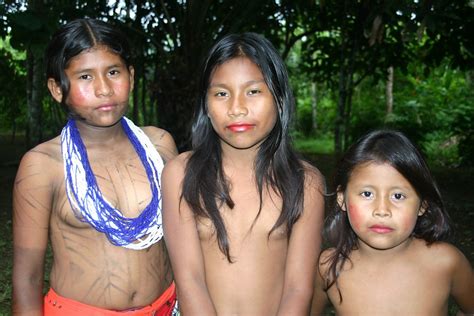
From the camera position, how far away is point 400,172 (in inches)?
69.4

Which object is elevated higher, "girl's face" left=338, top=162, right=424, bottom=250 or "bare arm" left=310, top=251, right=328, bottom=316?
"girl's face" left=338, top=162, right=424, bottom=250

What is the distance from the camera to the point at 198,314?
1.65 m

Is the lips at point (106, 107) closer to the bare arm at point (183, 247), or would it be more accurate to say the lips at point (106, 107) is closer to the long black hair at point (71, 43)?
the long black hair at point (71, 43)

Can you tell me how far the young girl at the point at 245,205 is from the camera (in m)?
1.69

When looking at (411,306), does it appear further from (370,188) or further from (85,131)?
(85,131)

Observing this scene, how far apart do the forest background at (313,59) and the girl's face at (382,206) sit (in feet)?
1.08

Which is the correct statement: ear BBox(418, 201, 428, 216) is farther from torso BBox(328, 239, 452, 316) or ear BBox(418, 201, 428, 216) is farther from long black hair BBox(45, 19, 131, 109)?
long black hair BBox(45, 19, 131, 109)

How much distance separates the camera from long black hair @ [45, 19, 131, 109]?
68.6 inches

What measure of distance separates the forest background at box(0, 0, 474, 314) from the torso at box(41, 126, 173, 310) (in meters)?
0.67

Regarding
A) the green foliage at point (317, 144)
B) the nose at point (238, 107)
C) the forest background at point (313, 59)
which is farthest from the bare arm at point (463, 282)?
the green foliage at point (317, 144)

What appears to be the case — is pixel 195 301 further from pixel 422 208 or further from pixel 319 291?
pixel 422 208

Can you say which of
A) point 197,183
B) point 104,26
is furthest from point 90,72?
point 197,183

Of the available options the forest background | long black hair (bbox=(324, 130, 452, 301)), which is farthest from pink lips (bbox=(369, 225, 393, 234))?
the forest background

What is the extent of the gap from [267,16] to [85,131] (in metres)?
6.71
